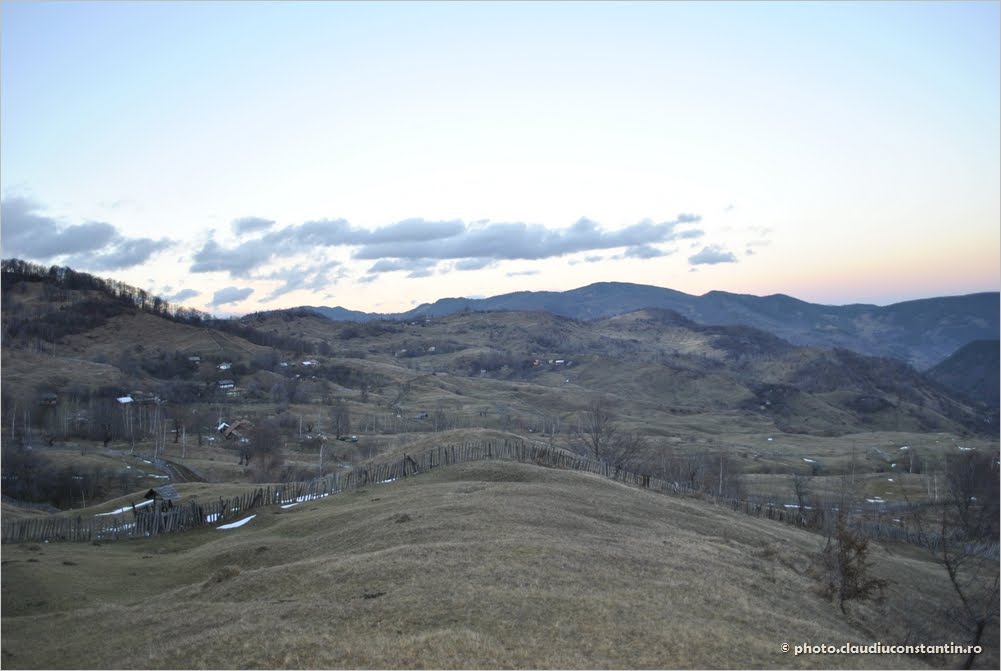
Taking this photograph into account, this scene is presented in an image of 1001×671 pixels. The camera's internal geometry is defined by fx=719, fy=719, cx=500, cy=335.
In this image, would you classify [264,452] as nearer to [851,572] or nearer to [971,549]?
[971,549]

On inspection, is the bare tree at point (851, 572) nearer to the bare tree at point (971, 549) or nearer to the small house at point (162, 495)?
the bare tree at point (971, 549)

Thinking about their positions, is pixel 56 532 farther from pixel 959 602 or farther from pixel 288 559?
pixel 959 602

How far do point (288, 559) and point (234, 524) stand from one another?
17.6 m

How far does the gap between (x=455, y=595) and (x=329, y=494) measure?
38167 millimetres

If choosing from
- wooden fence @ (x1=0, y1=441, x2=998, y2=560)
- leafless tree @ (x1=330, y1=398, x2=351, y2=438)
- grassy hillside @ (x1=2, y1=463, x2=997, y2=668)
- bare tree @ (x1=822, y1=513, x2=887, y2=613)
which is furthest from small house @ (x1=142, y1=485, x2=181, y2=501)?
leafless tree @ (x1=330, y1=398, x2=351, y2=438)

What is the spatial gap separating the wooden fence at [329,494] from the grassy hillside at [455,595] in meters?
3.81

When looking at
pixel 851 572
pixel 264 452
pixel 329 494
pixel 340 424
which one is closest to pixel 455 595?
pixel 851 572

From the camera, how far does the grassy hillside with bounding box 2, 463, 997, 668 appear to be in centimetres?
2123

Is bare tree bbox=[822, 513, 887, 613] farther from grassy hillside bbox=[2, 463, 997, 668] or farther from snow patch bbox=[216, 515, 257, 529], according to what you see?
snow patch bbox=[216, 515, 257, 529]

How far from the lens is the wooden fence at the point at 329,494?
49.8 m

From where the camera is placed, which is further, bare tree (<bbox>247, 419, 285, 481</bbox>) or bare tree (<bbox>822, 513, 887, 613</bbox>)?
bare tree (<bbox>247, 419, 285, 481</bbox>)

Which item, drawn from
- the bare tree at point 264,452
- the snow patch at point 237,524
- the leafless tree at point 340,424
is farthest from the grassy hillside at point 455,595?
the leafless tree at point 340,424

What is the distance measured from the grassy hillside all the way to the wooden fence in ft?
12.5

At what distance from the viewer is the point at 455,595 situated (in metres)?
24.9
